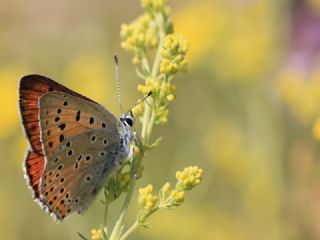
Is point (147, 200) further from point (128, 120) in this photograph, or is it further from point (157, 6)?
point (157, 6)

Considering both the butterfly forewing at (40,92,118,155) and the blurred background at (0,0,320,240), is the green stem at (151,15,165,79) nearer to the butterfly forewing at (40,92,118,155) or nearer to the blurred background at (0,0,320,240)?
the butterfly forewing at (40,92,118,155)

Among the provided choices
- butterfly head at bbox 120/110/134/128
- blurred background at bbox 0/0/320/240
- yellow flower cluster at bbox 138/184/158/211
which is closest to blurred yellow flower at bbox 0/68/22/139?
blurred background at bbox 0/0/320/240

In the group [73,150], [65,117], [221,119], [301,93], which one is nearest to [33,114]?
[65,117]

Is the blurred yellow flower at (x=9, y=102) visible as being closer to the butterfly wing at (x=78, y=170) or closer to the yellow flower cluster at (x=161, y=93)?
the butterfly wing at (x=78, y=170)

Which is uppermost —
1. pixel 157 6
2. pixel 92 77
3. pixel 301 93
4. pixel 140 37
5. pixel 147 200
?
pixel 92 77

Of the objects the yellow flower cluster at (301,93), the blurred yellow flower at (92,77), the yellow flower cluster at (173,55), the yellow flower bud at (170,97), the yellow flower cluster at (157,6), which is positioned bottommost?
the yellow flower bud at (170,97)

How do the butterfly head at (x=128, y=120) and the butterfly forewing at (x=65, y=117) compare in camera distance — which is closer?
the butterfly forewing at (x=65, y=117)

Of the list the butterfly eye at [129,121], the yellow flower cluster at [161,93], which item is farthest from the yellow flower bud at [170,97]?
the butterfly eye at [129,121]
